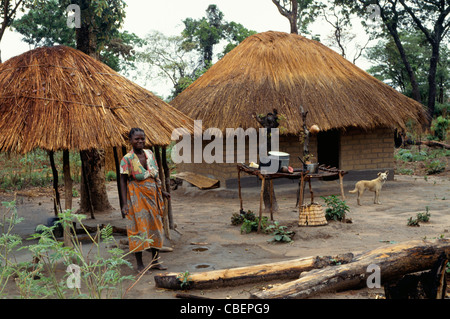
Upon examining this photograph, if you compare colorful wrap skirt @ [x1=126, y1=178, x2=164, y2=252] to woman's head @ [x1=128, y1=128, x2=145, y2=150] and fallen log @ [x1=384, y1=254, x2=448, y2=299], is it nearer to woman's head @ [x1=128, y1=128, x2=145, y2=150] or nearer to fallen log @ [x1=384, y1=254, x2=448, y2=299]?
woman's head @ [x1=128, y1=128, x2=145, y2=150]

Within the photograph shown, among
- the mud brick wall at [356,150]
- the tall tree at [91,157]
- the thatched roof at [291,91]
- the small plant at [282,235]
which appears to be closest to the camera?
the small plant at [282,235]

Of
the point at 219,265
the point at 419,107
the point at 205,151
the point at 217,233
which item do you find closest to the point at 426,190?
the point at 419,107

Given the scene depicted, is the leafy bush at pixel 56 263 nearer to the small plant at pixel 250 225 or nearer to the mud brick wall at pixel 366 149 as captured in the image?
the small plant at pixel 250 225

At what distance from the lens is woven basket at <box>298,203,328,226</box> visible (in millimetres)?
6930

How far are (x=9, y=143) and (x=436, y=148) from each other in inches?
641

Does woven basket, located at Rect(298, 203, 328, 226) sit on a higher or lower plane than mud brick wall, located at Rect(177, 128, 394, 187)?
lower

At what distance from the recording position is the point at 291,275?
4.36 metres

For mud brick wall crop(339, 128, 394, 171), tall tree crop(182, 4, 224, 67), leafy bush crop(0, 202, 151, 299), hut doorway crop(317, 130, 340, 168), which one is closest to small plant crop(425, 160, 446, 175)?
mud brick wall crop(339, 128, 394, 171)

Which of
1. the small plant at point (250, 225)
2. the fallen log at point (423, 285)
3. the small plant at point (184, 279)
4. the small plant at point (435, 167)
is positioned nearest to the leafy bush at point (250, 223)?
the small plant at point (250, 225)

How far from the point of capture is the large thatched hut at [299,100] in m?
10.9

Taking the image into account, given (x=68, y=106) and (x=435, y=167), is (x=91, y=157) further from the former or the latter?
(x=435, y=167)

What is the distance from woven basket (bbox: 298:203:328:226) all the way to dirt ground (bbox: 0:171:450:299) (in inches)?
4.3

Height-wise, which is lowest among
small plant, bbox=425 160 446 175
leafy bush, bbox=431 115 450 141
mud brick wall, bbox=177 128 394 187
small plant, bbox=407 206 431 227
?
small plant, bbox=407 206 431 227
